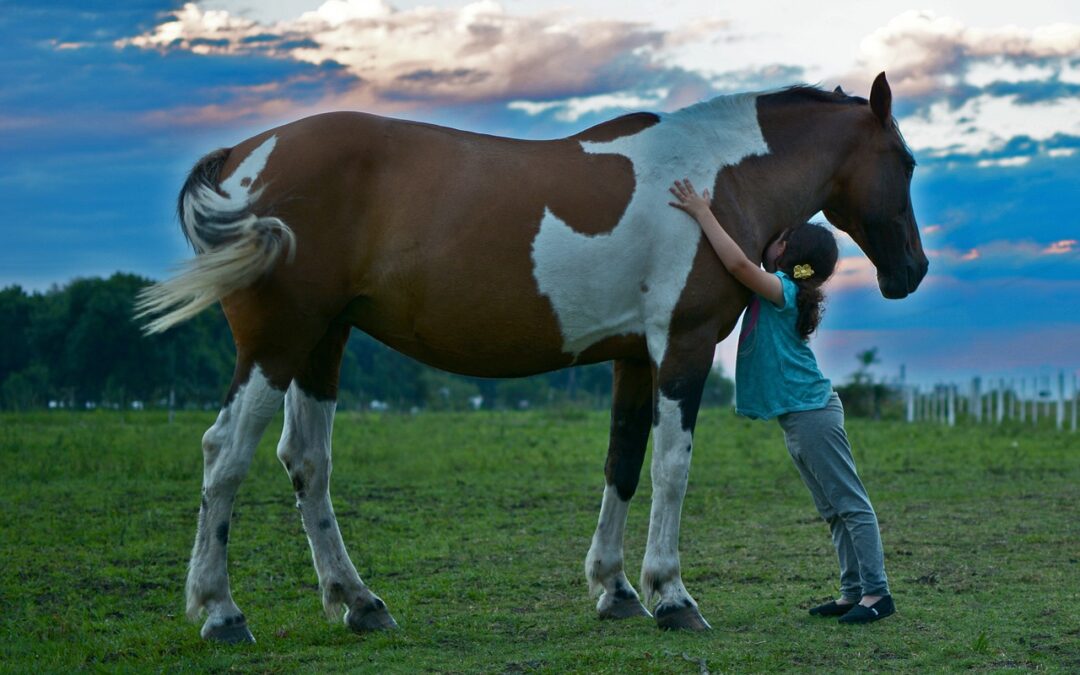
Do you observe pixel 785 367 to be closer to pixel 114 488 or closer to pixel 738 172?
pixel 738 172

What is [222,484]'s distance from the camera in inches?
188

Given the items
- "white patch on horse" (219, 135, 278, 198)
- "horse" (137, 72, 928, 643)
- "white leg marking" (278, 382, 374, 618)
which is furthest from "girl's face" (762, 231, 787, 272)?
"white patch on horse" (219, 135, 278, 198)

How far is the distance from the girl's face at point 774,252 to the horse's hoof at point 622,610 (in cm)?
178

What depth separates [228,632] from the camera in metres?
4.82

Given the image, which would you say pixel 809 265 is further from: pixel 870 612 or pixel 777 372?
pixel 870 612

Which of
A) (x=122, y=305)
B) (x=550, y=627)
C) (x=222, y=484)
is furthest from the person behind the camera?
(x=122, y=305)

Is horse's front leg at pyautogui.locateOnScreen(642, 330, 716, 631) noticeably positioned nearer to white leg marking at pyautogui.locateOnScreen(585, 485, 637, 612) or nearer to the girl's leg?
white leg marking at pyautogui.locateOnScreen(585, 485, 637, 612)

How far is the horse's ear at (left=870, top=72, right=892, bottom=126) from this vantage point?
5652 millimetres

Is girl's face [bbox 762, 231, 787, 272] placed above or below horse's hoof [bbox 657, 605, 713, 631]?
above

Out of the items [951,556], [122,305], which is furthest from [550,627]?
[122,305]

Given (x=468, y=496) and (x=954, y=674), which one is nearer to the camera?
(x=954, y=674)

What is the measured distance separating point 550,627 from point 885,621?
157 centimetres

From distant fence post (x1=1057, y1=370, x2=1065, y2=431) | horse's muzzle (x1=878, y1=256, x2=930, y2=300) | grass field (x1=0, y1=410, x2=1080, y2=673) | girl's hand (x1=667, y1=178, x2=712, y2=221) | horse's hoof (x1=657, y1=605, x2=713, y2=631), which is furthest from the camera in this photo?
distant fence post (x1=1057, y1=370, x2=1065, y2=431)

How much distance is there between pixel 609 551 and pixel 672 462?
731 millimetres
